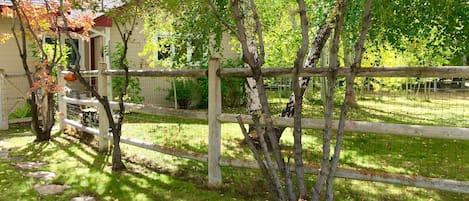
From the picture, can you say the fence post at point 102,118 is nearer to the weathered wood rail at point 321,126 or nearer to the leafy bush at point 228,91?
the weathered wood rail at point 321,126

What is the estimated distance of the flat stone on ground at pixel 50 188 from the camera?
4.08 meters

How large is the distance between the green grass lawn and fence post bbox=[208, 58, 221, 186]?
16 centimetres

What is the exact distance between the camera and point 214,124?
13.9 feet

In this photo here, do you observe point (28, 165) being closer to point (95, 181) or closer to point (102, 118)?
point (102, 118)

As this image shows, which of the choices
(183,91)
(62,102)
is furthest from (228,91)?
(62,102)

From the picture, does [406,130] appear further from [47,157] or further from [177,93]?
[177,93]

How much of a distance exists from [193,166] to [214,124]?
3.70ft

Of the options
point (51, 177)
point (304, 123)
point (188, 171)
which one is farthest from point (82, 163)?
point (304, 123)

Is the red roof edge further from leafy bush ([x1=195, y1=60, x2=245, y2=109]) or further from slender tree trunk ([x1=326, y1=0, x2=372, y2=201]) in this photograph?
slender tree trunk ([x1=326, y1=0, x2=372, y2=201])

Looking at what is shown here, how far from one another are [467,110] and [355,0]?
9809mm

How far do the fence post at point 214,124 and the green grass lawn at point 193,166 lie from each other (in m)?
0.16

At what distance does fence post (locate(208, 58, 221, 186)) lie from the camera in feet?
13.8

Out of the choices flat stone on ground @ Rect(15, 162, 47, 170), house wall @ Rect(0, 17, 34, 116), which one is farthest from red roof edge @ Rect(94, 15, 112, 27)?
flat stone on ground @ Rect(15, 162, 47, 170)

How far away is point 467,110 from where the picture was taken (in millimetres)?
11578
